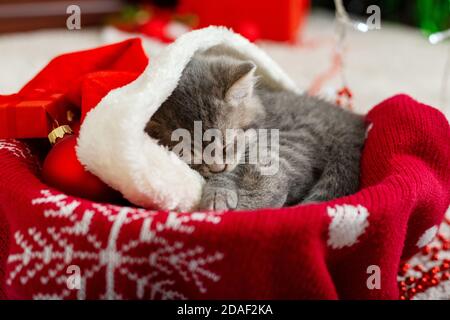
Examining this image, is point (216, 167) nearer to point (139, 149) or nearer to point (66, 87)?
point (139, 149)

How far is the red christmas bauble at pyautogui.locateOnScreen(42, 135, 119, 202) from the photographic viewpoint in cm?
90

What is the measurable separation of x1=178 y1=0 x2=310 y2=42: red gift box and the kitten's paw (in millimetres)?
1818

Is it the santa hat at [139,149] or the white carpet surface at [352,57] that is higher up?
the santa hat at [139,149]

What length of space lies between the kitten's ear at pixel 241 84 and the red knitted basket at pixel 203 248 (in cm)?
31

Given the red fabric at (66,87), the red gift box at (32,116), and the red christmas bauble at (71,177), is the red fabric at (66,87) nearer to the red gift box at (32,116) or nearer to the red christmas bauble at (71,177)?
the red gift box at (32,116)

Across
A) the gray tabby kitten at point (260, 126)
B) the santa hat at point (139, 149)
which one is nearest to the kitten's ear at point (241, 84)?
the gray tabby kitten at point (260, 126)

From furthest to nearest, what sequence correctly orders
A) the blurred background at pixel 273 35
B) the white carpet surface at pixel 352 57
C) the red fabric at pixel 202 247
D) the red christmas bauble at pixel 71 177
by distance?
the blurred background at pixel 273 35 → the white carpet surface at pixel 352 57 → the red christmas bauble at pixel 71 177 → the red fabric at pixel 202 247

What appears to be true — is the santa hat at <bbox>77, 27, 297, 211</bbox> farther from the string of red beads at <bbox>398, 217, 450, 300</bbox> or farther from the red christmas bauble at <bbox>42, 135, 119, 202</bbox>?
the string of red beads at <bbox>398, 217, 450, 300</bbox>

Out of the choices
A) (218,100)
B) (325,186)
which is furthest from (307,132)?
(218,100)

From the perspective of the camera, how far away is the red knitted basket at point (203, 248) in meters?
0.76

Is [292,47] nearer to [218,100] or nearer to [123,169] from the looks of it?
[218,100]

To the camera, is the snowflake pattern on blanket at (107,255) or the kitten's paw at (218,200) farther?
the kitten's paw at (218,200)

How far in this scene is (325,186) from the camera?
1074 millimetres

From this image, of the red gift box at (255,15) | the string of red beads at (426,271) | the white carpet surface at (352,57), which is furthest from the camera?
the red gift box at (255,15)
